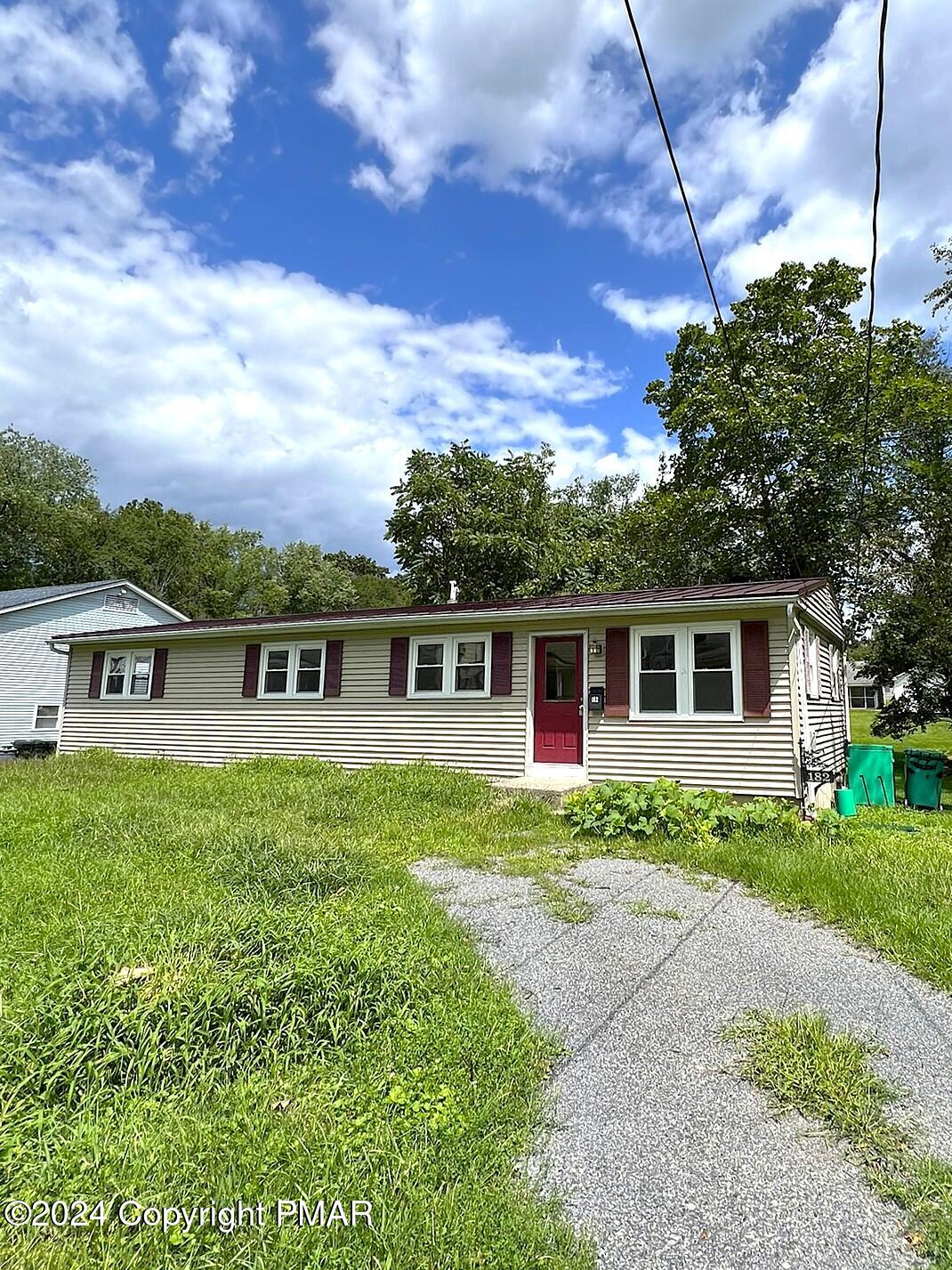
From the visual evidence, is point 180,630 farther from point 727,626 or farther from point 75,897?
point 727,626

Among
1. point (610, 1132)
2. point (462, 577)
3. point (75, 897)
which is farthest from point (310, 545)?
point (610, 1132)

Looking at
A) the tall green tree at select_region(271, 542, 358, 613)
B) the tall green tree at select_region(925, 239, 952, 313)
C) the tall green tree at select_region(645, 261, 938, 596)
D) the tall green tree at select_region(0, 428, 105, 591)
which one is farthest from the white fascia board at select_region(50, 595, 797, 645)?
the tall green tree at select_region(271, 542, 358, 613)

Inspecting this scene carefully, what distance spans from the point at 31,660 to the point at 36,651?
0.98ft

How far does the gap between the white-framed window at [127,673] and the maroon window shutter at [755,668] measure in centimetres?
1106

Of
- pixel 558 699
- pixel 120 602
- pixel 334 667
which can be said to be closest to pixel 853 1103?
pixel 558 699

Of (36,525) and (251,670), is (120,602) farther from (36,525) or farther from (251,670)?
(36,525)

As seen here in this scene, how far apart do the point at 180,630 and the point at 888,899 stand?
11.7m

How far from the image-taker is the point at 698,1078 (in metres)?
2.59

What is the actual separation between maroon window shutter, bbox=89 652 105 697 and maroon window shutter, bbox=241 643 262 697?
4.07 meters

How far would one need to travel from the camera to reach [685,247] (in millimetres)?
6023

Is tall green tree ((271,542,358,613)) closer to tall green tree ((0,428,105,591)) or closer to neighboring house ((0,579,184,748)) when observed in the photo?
tall green tree ((0,428,105,591))

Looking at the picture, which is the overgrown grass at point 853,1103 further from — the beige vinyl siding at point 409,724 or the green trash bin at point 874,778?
the green trash bin at point 874,778

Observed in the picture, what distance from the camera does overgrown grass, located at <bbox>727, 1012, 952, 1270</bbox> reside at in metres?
1.89

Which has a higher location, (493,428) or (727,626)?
(493,428)
